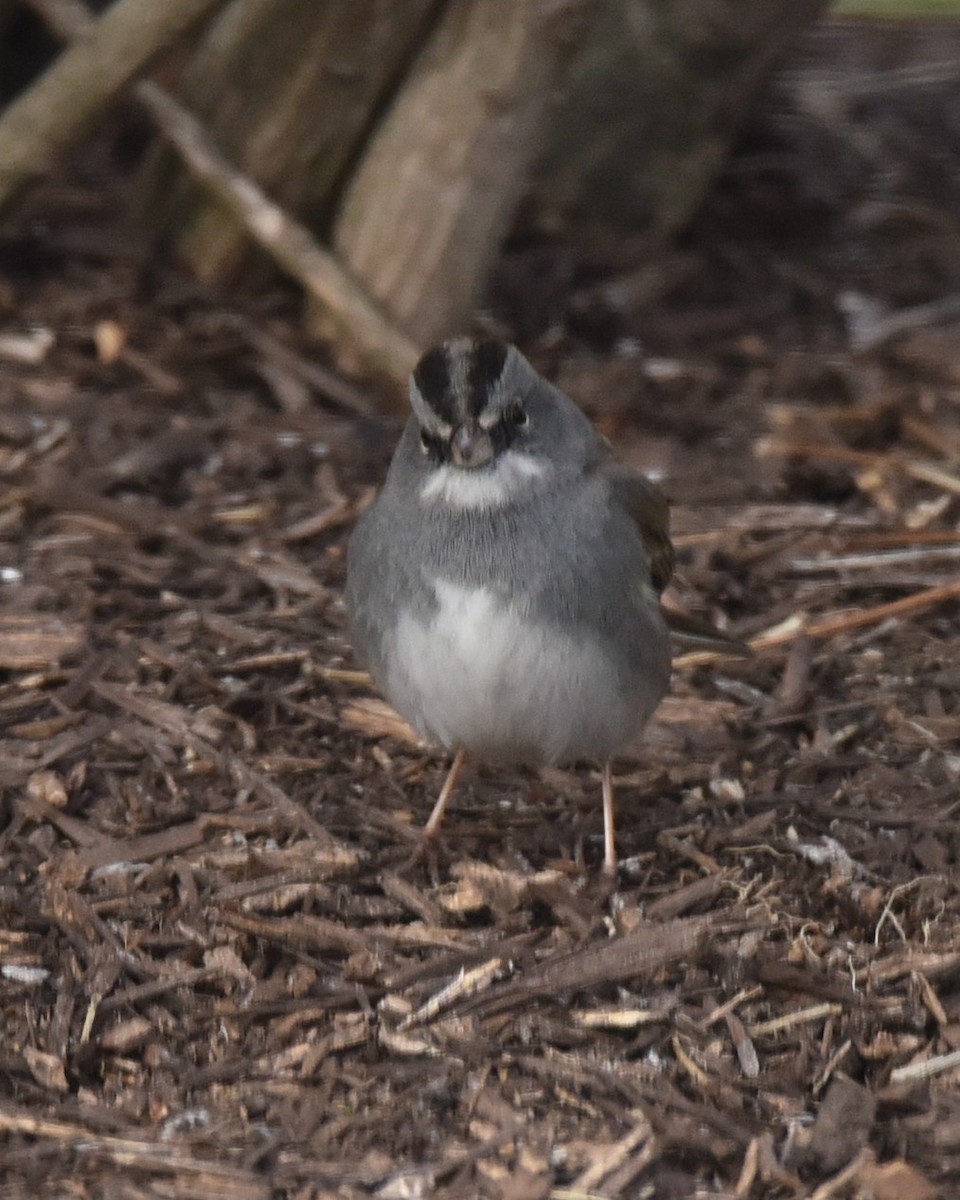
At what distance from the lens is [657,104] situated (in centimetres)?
814

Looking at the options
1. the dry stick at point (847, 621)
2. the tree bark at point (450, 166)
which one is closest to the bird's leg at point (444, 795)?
the dry stick at point (847, 621)

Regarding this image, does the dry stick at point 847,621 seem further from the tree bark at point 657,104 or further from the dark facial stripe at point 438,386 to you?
the tree bark at point 657,104

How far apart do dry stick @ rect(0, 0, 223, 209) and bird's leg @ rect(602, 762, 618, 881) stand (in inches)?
133

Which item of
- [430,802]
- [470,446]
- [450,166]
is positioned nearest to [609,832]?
[430,802]

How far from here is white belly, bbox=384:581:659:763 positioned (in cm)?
407

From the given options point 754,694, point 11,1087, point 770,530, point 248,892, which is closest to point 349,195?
point 770,530

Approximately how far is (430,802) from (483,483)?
0.95 metres

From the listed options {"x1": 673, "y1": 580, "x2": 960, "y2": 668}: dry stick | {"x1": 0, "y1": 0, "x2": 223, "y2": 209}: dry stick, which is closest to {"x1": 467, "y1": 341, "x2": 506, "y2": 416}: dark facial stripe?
{"x1": 673, "y1": 580, "x2": 960, "y2": 668}: dry stick

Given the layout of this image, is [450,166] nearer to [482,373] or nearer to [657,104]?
[657,104]

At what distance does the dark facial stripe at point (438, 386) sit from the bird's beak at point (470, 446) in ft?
0.13

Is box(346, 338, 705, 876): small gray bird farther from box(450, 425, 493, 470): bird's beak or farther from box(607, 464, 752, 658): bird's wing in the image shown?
box(607, 464, 752, 658): bird's wing

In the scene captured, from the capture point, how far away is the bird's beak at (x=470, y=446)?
4133mm

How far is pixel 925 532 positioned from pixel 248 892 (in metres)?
2.90

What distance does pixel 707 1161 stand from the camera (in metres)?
3.39
